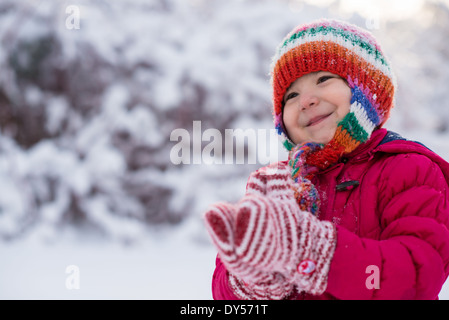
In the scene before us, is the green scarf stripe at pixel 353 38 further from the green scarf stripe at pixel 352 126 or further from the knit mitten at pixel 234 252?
the knit mitten at pixel 234 252


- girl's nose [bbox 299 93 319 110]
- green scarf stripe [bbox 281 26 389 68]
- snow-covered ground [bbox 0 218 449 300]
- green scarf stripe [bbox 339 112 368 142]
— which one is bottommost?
snow-covered ground [bbox 0 218 449 300]

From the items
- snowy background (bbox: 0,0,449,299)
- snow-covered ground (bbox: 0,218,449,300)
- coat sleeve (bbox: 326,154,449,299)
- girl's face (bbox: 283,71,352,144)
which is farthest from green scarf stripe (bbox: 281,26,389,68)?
snowy background (bbox: 0,0,449,299)

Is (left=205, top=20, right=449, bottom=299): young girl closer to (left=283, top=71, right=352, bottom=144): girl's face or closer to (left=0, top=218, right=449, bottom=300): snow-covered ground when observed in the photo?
(left=283, top=71, right=352, bottom=144): girl's face

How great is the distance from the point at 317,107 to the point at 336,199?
0.89ft

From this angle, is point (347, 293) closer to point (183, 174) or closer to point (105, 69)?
point (183, 174)

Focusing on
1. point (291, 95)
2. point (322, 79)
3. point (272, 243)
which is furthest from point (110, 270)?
point (272, 243)

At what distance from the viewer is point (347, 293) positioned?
2.56ft

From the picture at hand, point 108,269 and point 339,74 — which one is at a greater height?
point 339,74

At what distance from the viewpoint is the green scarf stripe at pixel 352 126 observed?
102 centimetres

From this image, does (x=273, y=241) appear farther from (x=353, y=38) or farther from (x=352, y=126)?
(x=353, y=38)

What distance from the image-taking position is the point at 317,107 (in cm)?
106

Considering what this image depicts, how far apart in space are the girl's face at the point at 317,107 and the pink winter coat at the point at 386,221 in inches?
4.4

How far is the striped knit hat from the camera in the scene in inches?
40.1

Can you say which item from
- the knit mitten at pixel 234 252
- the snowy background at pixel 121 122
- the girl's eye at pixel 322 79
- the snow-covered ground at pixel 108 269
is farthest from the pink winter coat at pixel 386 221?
the snowy background at pixel 121 122
